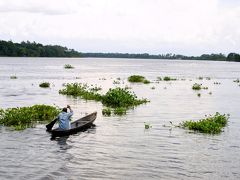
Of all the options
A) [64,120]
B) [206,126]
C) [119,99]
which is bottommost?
[206,126]

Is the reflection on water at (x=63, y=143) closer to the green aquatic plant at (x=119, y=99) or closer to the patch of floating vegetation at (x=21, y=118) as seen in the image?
the patch of floating vegetation at (x=21, y=118)

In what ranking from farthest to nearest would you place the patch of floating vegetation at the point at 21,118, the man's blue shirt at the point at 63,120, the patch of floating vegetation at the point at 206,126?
the patch of floating vegetation at the point at 21,118, the patch of floating vegetation at the point at 206,126, the man's blue shirt at the point at 63,120

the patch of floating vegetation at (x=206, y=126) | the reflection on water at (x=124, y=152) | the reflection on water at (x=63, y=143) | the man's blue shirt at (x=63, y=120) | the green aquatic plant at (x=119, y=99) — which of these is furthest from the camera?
the green aquatic plant at (x=119, y=99)

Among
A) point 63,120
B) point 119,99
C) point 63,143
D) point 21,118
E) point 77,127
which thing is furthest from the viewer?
point 119,99

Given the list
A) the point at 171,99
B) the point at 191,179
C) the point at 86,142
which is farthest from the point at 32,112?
the point at 171,99

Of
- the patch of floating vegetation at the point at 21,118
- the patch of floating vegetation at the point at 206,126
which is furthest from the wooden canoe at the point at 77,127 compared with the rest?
the patch of floating vegetation at the point at 206,126

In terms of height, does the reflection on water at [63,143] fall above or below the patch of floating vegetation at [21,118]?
below

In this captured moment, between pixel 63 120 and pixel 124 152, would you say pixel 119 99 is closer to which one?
pixel 63 120

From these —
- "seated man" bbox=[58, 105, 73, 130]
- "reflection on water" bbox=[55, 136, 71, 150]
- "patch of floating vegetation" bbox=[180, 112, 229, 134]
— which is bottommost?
"reflection on water" bbox=[55, 136, 71, 150]

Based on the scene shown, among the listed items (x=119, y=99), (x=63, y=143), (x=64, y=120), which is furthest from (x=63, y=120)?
(x=119, y=99)

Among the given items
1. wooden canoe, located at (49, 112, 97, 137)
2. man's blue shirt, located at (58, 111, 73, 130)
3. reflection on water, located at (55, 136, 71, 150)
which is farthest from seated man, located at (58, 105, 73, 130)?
reflection on water, located at (55, 136, 71, 150)

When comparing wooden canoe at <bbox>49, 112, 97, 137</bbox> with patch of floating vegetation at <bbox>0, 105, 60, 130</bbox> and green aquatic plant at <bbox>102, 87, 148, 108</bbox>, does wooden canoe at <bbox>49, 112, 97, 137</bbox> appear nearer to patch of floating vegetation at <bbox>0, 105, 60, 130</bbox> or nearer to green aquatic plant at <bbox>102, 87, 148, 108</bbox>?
patch of floating vegetation at <bbox>0, 105, 60, 130</bbox>

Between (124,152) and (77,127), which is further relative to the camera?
(77,127)

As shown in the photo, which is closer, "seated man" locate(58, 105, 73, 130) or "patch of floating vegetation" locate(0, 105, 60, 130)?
"seated man" locate(58, 105, 73, 130)
